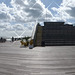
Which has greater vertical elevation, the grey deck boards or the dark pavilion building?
the dark pavilion building

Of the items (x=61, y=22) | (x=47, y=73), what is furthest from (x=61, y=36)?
(x=47, y=73)

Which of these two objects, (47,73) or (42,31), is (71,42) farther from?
(47,73)

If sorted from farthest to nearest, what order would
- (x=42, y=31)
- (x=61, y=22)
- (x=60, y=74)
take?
(x=61, y=22) < (x=42, y=31) < (x=60, y=74)

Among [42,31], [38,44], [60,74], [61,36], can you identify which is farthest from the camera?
[42,31]

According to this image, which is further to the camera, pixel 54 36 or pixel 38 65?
pixel 54 36

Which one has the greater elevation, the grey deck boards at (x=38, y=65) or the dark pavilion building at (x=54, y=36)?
the dark pavilion building at (x=54, y=36)

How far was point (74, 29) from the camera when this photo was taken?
28.5 m

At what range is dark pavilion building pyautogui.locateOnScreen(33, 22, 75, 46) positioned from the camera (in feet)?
80.3

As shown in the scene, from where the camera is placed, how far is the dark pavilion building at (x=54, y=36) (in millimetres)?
24472

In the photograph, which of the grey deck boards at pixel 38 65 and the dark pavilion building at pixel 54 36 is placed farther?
the dark pavilion building at pixel 54 36

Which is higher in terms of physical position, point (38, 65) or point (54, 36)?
point (54, 36)

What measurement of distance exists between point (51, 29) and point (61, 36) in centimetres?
340

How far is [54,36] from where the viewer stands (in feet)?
86.5

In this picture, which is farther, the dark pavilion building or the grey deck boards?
the dark pavilion building
